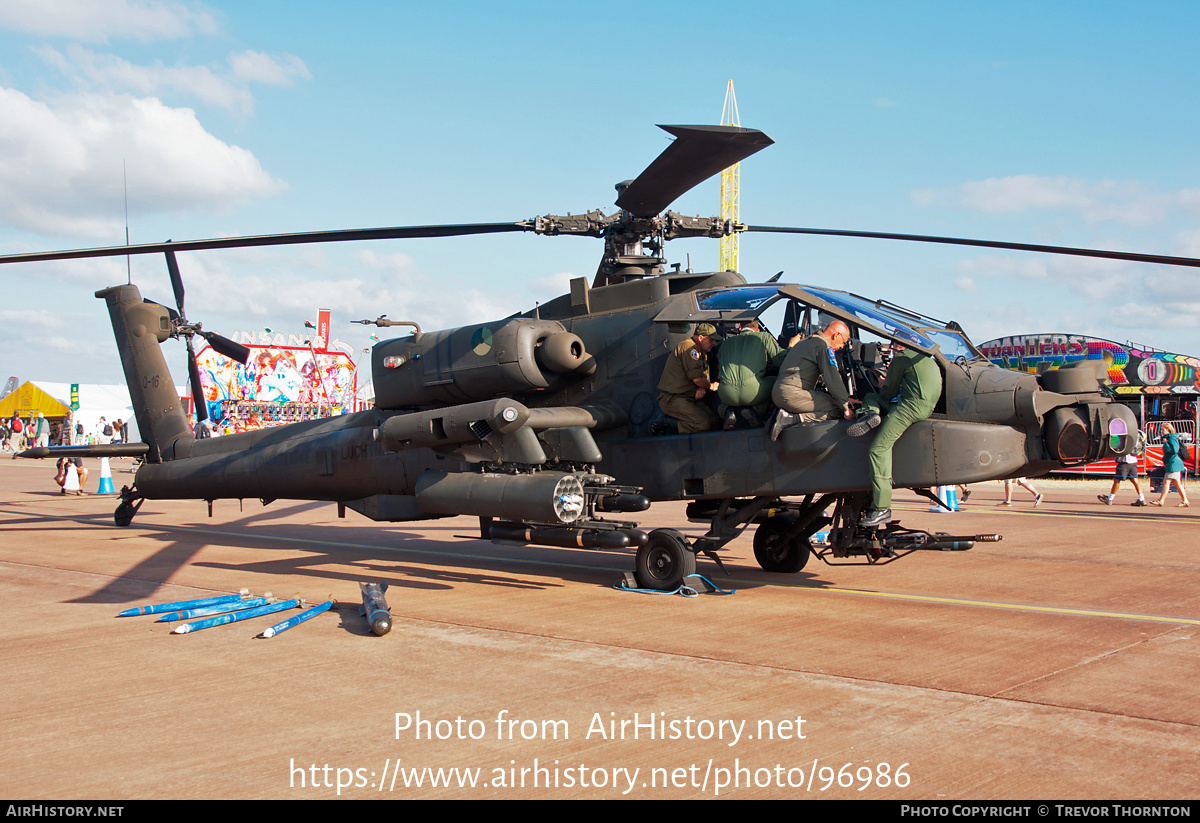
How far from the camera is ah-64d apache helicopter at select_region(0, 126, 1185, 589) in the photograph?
8.41 meters

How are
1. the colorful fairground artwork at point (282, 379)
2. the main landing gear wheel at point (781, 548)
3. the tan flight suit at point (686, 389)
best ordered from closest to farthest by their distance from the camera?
1. the tan flight suit at point (686, 389)
2. the main landing gear wheel at point (781, 548)
3. the colorful fairground artwork at point (282, 379)

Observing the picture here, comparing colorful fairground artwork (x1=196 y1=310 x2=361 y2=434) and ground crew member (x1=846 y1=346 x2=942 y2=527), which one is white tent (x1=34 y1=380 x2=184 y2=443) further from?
ground crew member (x1=846 y1=346 x2=942 y2=527)

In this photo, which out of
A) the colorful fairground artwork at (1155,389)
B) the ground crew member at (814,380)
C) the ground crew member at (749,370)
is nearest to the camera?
the ground crew member at (814,380)

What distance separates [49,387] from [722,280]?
60.1 m

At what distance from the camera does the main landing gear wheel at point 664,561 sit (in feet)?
30.3

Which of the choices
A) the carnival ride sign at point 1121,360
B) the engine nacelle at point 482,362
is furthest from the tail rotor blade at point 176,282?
the carnival ride sign at point 1121,360

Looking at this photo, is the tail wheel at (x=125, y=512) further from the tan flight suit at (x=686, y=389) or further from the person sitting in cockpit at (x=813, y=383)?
the person sitting in cockpit at (x=813, y=383)

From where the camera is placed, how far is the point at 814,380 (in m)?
8.86

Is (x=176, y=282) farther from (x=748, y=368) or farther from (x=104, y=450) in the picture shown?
(x=748, y=368)

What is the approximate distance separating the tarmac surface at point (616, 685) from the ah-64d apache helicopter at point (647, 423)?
85 cm

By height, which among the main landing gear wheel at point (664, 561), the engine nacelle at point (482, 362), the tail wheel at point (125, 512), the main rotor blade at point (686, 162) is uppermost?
the main rotor blade at point (686, 162)

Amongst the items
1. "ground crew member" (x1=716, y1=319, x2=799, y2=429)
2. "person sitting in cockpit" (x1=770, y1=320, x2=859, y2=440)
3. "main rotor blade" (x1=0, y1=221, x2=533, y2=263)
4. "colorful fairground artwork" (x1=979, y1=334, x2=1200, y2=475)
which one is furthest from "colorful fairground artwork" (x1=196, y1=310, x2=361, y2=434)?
"person sitting in cockpit" (x1=770, y1=320, x2=859, y2=440)

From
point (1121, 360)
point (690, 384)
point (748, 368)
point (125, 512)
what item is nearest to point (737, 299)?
point (748, 368)
